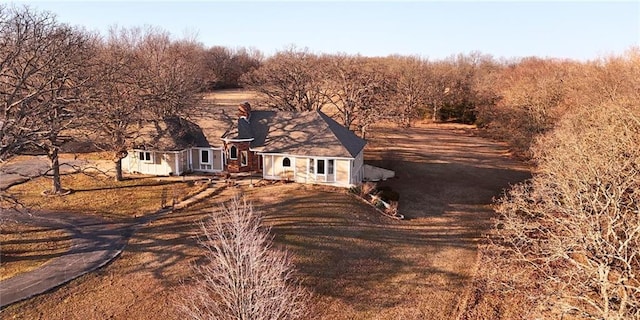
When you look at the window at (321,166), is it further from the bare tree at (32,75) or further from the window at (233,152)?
the bare tree at (32,75)

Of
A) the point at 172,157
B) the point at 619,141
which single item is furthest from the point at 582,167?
the point at 172,157

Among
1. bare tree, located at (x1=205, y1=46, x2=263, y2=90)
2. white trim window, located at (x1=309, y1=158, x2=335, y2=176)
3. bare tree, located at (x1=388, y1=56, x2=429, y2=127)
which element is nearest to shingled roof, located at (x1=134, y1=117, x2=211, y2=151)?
white trim window, located at (x1=309, y1=158, x2=335, y2=176)

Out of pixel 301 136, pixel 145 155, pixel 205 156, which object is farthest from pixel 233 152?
pixel 145 155

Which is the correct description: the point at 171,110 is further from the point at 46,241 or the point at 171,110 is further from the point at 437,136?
the point at 437,136

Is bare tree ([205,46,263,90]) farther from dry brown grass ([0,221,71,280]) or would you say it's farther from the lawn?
dry brown grass ([0,221,71,280])

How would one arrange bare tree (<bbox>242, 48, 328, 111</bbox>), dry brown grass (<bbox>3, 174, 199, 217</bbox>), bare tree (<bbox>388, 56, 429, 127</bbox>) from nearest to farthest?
dry brown grass (<bbox>3, 174, 199, 217</bbox>) → bare tree (<bbox>242, 48, 328, 111</bbox>) → bare tree (<bbox>388, 56, 429, 127</bbox>)

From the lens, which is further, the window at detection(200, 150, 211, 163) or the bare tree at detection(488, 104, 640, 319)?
the window at detection(200, 150, 211, 163)

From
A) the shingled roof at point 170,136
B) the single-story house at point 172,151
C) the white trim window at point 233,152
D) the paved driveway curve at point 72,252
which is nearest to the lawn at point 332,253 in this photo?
the paved driveway curve at point 72,252
